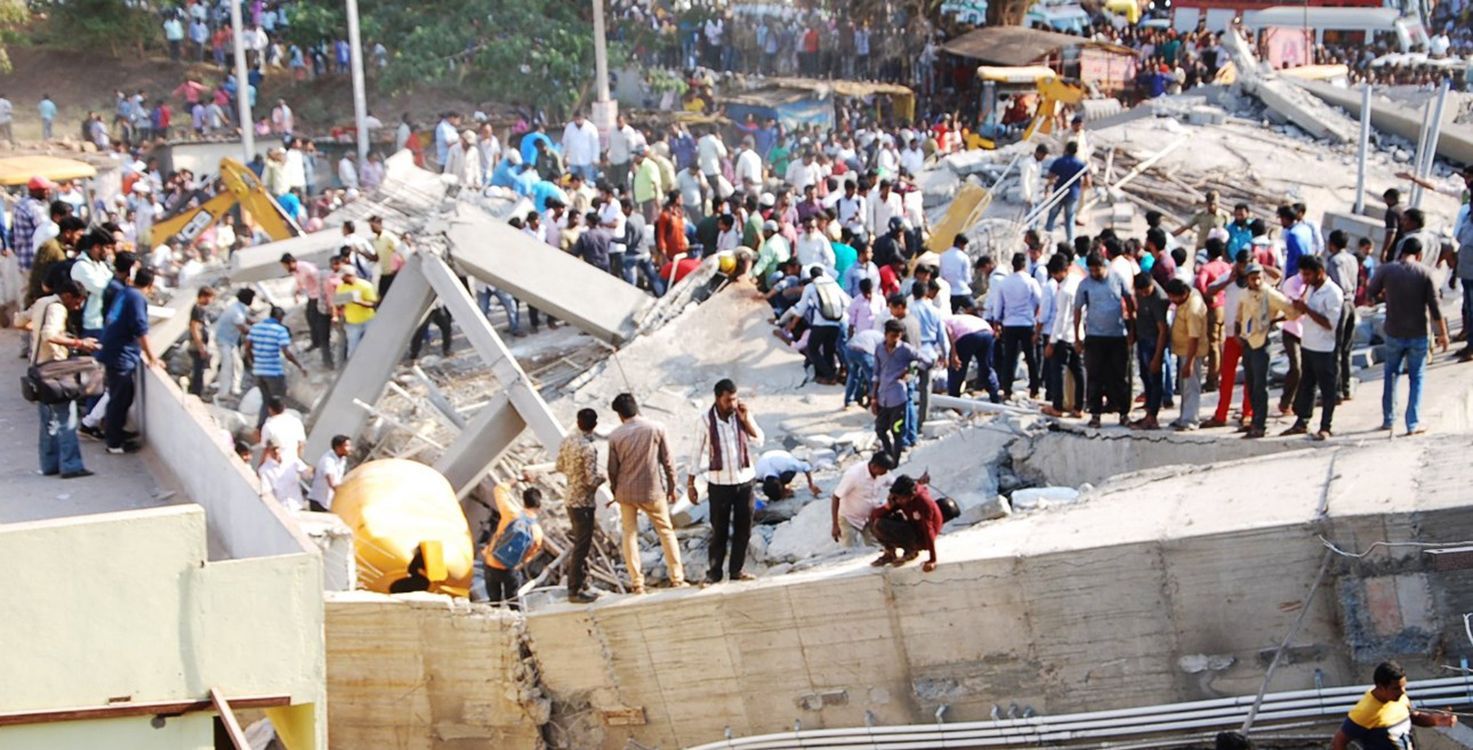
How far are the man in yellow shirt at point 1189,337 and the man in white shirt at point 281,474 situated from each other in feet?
19.4

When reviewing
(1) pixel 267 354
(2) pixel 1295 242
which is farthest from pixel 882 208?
(1) pixel 267 354

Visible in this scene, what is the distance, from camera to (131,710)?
6910 millimetres

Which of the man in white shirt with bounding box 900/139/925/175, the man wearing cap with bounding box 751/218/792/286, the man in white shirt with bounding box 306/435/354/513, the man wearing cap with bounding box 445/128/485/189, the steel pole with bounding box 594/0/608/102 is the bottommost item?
the man in white shirt with bounding box 306/435/354/513

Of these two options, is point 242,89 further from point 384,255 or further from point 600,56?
point 384,255

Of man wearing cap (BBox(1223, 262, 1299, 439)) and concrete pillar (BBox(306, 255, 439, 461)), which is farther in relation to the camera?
concrete pillar (BBox(306, 255, 439, 461))

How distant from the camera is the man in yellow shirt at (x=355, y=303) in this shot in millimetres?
17203

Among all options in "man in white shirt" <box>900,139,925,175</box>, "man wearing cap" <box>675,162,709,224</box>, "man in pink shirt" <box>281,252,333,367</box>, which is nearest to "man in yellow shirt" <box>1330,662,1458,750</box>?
"man in pink shirt" <box>281,252,333,367</box>

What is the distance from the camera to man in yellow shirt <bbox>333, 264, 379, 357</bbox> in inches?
677

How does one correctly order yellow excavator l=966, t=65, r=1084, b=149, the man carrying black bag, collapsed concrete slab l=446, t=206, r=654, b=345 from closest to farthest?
the man carrying black bag < collapsed concrete slab l=446, t=206, r=654, b=345 < yellow excavator l=966, t=65, r=1084, b=149

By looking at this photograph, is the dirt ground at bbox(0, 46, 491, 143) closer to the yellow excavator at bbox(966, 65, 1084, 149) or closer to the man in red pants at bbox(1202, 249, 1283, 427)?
the yellow excavator at bbox(966, 65, 1084, 149)

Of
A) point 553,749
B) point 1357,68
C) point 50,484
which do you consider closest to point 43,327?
point 50,484

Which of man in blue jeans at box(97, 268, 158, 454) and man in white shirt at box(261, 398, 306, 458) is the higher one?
man in blue jeans at box(97, 268, 158, 454)

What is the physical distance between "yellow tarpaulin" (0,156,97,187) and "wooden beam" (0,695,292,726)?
17.5 m

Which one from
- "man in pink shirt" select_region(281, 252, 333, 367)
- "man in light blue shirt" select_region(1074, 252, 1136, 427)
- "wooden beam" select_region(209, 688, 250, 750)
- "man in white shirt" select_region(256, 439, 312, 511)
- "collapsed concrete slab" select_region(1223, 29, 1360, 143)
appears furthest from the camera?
"collapsed concrete slab" select_region(1223, 29, 1360, 143)
